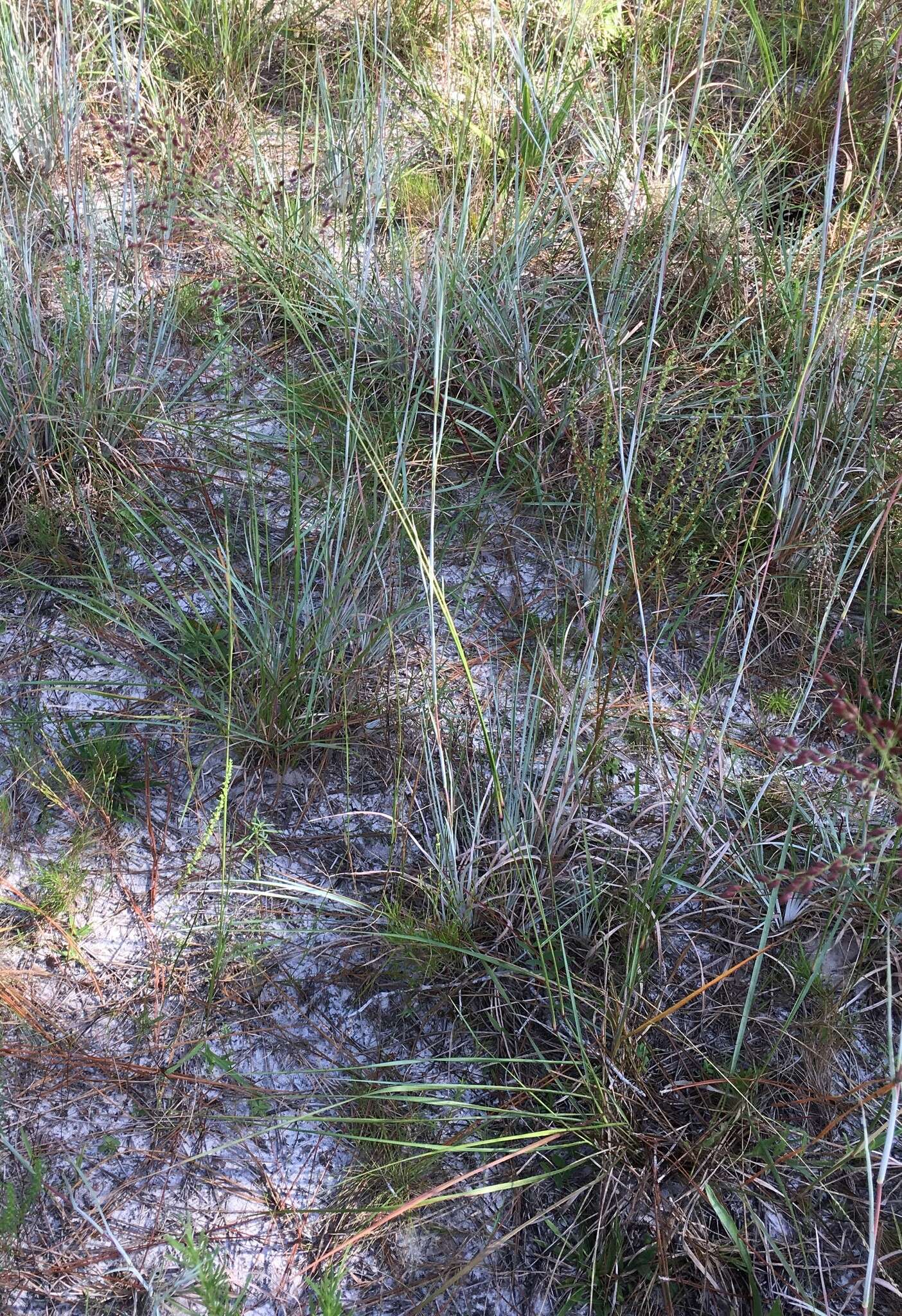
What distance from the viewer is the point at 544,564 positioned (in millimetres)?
2076

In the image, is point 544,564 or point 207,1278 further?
point 544,564

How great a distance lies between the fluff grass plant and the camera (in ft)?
4.26

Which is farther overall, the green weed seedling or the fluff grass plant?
the fluff grass plant

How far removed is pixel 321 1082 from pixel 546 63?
2.54 metres

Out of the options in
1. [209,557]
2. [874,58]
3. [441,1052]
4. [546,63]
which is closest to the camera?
[441,1052]

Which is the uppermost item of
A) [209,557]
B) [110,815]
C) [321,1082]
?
[209,557]

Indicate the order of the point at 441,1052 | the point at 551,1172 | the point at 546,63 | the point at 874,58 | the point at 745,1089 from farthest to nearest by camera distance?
the point at 874,58, the point at 546,63, the point at 441,1052, the point at 745,1089, the point at 551,1172

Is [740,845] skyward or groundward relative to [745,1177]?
skyward

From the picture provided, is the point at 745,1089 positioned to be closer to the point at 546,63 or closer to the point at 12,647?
the point at 12,647

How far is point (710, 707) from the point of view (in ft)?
6.07

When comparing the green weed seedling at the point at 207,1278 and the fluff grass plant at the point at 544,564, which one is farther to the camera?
the fluff grass plant at the point at 544,564

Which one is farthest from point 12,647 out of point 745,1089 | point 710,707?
point 745,1089

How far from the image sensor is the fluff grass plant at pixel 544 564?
1.30 m

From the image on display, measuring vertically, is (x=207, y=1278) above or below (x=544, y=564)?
below
